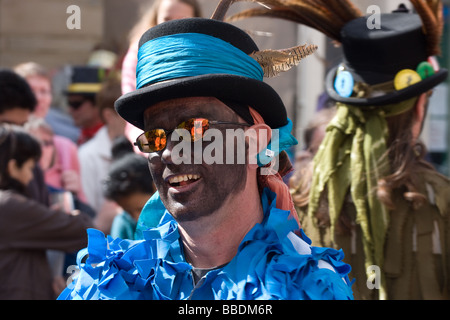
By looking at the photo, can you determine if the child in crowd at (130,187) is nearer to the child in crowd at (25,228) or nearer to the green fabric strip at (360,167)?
the child in crowd at (25,228)

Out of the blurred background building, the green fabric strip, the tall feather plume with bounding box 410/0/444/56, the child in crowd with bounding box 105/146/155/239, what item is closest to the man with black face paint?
the green fabric strip

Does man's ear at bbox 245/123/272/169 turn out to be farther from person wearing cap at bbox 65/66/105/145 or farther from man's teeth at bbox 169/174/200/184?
person wearing cap at bbox 65/66/105/145

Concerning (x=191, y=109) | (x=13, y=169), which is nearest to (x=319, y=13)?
(x=191, y=109)

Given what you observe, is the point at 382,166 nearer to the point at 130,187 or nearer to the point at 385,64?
the point at 385,64

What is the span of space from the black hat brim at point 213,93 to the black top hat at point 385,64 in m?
1.02

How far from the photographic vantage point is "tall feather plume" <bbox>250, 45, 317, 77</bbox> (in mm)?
2152

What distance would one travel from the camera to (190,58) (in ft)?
6.53

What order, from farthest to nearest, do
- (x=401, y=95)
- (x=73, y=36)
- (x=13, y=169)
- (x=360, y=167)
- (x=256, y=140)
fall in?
(x=73, y=36), (x=13, y=169), (x=360, y=167), (x=401, y=95), (x=256, y=140)

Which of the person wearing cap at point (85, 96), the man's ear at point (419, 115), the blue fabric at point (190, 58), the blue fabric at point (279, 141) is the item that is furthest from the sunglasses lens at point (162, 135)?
the person wearing cap at point (85, 96)

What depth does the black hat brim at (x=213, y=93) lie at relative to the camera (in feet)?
6.39

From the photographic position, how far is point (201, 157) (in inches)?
77.8

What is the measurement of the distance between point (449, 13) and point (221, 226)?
6.44m

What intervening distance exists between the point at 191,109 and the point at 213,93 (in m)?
0.07
